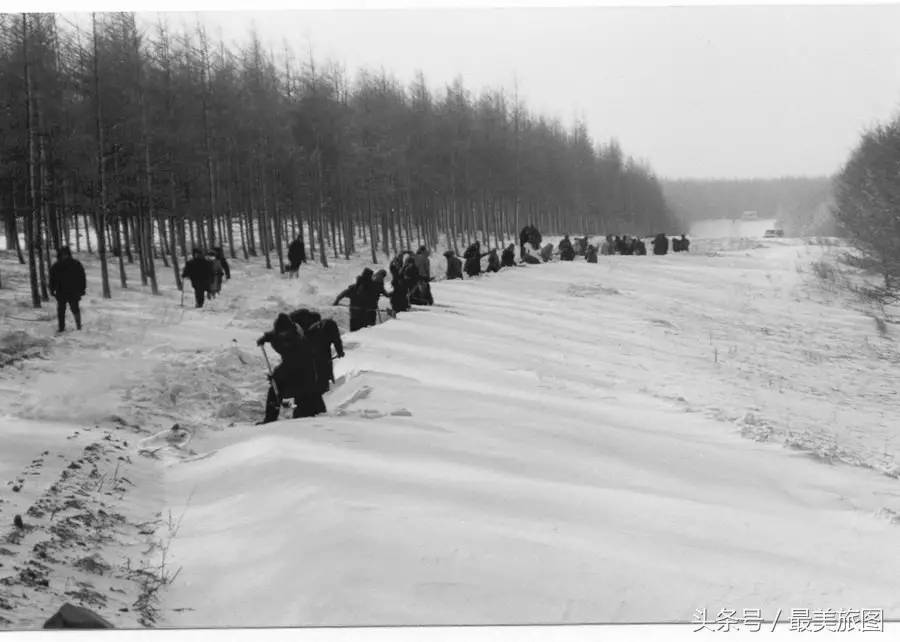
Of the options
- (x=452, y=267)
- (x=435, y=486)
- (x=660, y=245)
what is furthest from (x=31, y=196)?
(x=660, y=245)

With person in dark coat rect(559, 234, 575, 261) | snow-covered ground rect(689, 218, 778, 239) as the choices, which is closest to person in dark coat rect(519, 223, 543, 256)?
person in dark coat rect(559, 234, 575, 261)

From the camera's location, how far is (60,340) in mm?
12156

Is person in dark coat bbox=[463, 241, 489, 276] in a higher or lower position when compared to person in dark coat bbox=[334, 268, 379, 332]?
higher

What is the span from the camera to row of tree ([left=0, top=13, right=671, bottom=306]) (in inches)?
637

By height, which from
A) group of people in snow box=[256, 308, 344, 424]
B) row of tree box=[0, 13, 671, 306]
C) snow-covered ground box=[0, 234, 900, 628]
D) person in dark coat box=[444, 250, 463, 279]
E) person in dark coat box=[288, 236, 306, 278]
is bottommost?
snow-covered ground box=[0, 234, 900, 628]

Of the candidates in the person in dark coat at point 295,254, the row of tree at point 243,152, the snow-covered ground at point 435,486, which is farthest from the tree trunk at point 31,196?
the person in dark coat at point 295,254

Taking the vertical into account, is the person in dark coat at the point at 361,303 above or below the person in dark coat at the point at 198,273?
below

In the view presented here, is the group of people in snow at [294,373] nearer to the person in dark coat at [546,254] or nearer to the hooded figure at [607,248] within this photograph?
the person in dark coat at [546,254]

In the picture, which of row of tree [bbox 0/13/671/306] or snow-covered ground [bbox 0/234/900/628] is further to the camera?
row of tree [bbox 0/13/671/306]

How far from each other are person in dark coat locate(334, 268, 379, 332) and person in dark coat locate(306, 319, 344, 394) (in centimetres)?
540

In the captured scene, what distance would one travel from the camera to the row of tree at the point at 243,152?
16.2 metres

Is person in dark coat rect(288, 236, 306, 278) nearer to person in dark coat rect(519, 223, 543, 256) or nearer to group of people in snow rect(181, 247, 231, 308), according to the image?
group of people in snow rect(181, 247, 231, 308)

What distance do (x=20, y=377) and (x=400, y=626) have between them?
6551mm

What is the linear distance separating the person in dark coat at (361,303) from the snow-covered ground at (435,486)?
154cm
